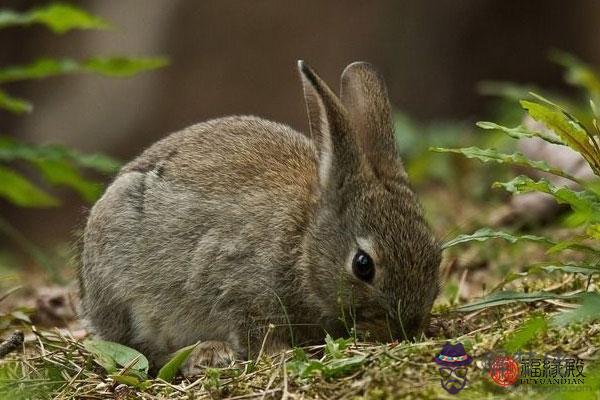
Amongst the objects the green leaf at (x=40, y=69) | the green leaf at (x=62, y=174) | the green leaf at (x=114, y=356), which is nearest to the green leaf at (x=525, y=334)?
the green leaf at (x=114, y=356)

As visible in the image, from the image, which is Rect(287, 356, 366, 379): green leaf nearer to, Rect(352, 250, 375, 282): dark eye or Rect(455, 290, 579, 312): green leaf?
Rect(352, 250, 375, 282): dark eye

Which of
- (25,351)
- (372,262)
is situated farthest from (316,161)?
(25,351)

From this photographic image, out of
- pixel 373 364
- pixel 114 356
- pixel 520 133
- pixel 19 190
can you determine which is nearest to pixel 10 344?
pixel 114 356

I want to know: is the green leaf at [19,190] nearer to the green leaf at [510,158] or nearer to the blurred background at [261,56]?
the green leaf at [510,158]

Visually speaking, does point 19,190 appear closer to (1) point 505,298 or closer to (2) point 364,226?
(2) point 364,226

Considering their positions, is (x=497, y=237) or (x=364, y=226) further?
(x=364, y=226)

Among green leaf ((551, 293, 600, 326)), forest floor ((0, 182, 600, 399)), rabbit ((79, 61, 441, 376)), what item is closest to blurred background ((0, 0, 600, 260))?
rabbit ((79, 61, 441, 376))
